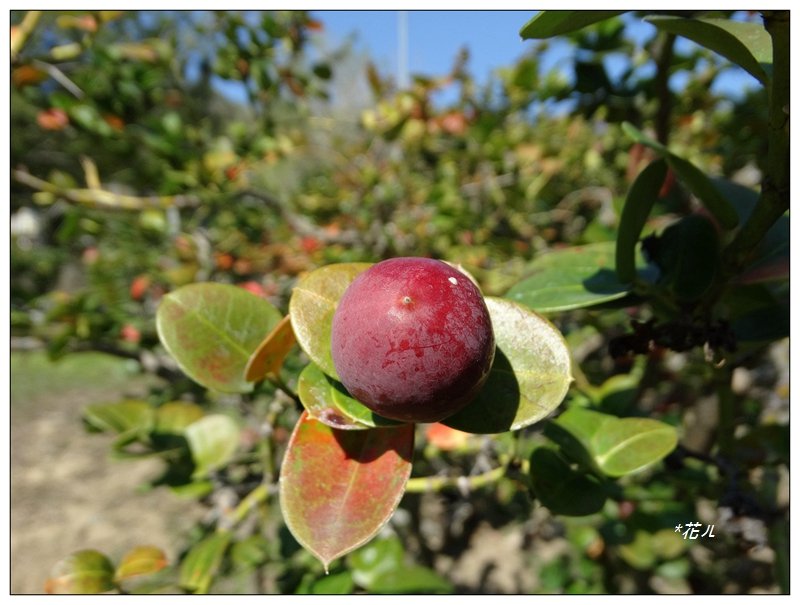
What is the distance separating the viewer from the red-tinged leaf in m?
0.40

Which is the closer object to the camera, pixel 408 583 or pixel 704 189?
pixel 704 189

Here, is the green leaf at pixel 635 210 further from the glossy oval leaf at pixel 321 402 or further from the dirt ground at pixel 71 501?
the dirt ground at pixel 71 501

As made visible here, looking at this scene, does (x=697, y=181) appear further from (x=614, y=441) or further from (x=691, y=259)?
(x=614, y=441)

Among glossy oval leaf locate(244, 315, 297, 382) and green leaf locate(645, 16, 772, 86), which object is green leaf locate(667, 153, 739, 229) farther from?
glossy oval leaf locate(244, 315, 297, 382)

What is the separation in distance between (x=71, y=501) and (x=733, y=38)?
3.61 m

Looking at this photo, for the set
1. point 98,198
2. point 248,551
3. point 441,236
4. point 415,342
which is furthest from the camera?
point 441,236

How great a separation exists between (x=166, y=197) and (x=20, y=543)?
2.21 meters

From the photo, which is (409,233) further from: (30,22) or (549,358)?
(549,358)

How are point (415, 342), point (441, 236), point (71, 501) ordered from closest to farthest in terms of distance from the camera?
point (415, 342)
point (441, 236)
point (71, 501)

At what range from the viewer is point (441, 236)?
6.33 ft

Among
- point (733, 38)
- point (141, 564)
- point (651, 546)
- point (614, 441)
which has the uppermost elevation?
point (733, 38)

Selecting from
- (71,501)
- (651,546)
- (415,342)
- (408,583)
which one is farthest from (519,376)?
(71,501)

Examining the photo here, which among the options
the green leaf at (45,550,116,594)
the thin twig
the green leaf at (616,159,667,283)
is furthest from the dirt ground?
the green leaf at (616,159,667,283)

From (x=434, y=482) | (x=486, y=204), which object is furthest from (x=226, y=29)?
(x=434, y=482)
